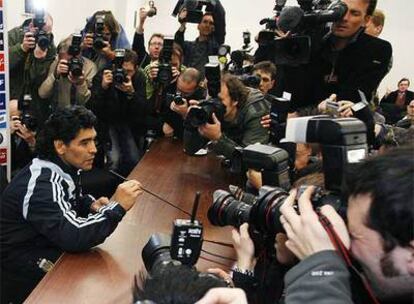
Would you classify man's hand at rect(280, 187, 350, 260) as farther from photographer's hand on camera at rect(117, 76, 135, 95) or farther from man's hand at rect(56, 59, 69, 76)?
man's hand at rect(56, 59, 69, 76)

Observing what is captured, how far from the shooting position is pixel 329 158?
0.90m

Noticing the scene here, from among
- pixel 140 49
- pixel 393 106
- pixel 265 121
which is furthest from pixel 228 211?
pixel 393 106

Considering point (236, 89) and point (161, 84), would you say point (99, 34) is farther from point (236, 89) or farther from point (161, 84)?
point (236, 89)

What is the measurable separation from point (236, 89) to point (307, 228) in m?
1.64

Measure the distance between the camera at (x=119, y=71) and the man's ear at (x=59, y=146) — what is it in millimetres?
1116

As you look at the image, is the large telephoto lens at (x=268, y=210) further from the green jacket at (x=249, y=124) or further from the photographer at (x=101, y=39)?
the photographer at (x=101, y=39)

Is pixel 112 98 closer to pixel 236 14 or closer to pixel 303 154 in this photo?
pixel 303 154

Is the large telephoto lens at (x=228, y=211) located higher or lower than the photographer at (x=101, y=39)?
higher

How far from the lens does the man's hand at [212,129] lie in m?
2.13

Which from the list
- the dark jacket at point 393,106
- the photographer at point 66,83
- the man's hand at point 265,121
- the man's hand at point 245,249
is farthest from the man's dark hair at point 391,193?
the dark jacket at point 393,106

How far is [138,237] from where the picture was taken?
1613 millimetres

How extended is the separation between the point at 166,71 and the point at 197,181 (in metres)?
0.84

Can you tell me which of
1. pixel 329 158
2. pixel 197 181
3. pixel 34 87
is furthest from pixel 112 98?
pixel 329 158

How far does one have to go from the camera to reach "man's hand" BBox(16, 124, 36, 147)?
8.94 ft
